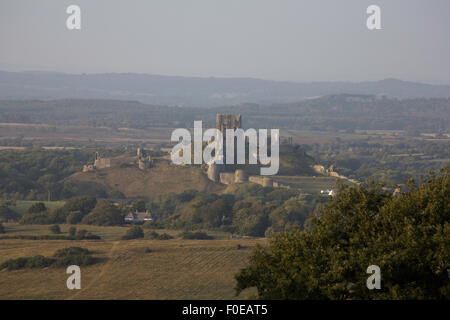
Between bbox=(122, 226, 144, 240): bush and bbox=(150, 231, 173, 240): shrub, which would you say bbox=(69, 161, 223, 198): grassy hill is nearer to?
bbox=(150, 231, 173, 240): shrub

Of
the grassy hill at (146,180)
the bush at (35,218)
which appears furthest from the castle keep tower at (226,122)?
the bush at (35,218)

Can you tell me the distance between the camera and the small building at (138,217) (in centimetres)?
6512

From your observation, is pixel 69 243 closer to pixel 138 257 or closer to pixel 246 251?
pixel 138 257

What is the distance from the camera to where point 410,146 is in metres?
180

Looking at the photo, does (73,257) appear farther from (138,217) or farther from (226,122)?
(226,122)

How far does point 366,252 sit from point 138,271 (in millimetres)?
23782

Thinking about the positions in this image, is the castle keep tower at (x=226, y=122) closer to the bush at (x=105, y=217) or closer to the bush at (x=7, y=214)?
the bush at (x=105, y=217)

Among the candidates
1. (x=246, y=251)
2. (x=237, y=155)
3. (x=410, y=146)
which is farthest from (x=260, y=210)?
Result: (x=410, y=146)

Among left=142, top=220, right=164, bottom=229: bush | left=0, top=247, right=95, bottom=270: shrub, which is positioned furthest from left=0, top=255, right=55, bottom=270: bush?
left=142, top=220, right=164, bottom=229: bush

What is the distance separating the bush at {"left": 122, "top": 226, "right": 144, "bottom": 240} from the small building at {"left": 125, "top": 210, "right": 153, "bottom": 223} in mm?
9385

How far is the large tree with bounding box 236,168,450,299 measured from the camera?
699 inches

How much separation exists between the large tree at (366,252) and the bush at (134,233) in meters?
33.5

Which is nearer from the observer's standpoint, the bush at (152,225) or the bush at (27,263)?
the bush at (27,263)
